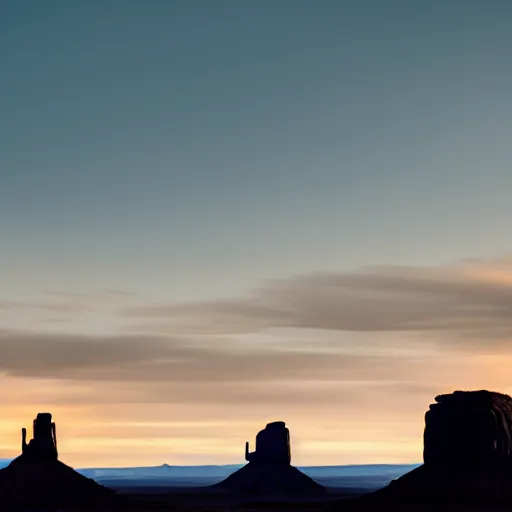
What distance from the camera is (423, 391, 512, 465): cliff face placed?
187 metres

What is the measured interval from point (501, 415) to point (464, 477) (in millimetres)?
Answer: 12357

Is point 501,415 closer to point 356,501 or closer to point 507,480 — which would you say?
point 507,480

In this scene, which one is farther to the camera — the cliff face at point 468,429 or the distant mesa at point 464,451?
the cliff face at point 468,429

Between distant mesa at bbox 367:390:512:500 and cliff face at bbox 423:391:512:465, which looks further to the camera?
cliff face at bbox 423:391:512:465

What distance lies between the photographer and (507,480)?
181 meters

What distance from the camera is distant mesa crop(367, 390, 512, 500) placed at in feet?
594

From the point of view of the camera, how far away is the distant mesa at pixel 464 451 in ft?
594

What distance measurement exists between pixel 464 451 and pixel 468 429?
136 inches

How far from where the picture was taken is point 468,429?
189 metres

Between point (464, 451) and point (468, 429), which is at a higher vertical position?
point (468, 429)

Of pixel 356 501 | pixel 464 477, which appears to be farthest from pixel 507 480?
pixel 356 501

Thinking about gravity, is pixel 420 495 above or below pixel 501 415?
below

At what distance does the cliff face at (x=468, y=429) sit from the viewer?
187 meters

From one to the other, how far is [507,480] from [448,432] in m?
13.7
